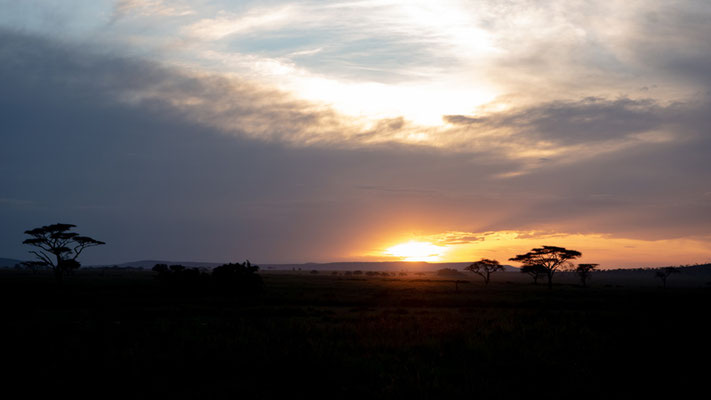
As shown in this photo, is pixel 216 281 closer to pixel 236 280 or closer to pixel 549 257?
pixel 236 280

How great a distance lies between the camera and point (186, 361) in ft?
47.5

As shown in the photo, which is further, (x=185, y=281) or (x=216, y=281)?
(x=216, y=281)

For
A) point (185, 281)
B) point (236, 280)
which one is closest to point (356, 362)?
point (236, 280)

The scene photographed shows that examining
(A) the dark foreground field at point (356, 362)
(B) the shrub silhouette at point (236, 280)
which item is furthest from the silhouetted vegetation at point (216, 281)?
(A) the dark foreground field at point (356, 362)

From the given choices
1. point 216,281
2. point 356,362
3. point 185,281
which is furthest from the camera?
point 216,281

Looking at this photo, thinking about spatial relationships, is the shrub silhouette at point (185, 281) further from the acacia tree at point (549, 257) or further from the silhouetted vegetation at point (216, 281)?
the acacia tree at point (549, 257)

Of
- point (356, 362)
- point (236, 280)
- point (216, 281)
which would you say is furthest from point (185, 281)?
point (356, 362)

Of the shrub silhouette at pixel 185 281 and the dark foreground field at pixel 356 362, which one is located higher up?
the dark foreground field at pixel 356 362

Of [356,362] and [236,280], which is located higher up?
[356,362]

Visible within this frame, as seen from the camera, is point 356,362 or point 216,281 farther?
point 216,281

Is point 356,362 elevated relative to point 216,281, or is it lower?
elevated

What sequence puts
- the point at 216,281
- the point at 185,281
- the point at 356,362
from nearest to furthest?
the point at 356,362, the point at 185,281, the point at 216,281

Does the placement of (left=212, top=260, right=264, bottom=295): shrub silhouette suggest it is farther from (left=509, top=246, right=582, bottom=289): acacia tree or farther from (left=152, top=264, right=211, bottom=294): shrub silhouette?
(left=509, top=246, right=582, bottom=289): acacia tree

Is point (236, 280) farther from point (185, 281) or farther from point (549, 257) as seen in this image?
point (549, 257)
